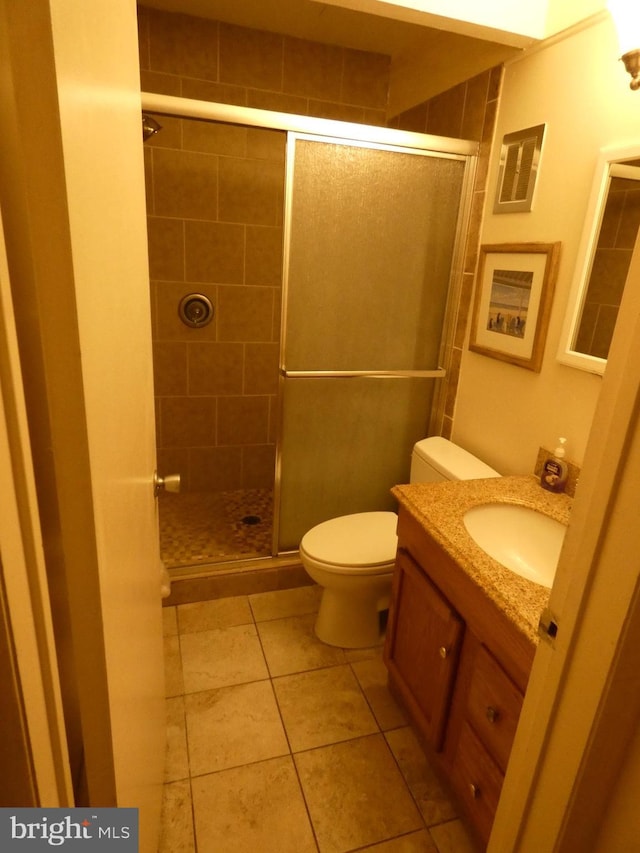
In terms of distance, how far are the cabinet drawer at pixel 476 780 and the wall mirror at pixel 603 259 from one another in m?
1.07

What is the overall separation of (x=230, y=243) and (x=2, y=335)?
95.9 inches

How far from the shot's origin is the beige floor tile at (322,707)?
1.65 metres

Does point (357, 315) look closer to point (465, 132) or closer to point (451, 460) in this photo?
point (451, 460)

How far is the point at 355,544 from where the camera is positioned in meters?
1.96

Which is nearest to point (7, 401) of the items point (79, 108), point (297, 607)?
point (79, 108)

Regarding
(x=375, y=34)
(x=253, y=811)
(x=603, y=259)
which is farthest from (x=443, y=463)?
(x=375, y=34)

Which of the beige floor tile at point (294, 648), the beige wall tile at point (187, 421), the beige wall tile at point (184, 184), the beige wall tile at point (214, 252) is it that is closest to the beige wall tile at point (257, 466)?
the beige wall tile at point (187, 421)

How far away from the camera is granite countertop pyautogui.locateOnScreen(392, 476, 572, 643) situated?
1088 millimetres

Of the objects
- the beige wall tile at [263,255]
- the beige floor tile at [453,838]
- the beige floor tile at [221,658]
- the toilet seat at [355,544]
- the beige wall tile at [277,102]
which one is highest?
the beige wall tile at [277,102]

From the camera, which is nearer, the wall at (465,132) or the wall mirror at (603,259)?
the wall mirror at (603,259)

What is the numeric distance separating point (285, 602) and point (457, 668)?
3.53 feet

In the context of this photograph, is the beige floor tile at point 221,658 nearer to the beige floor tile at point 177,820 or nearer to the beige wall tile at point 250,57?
the beige floor tile at point 177,820

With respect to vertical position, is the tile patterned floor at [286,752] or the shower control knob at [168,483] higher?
the shower control knob at [168,483]

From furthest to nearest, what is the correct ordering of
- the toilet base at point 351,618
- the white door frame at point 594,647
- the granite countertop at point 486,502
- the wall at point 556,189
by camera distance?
the toilet base at point 351,618, the wall at point 556,189, the granite countertop at point 486,502, the white door frame at point 594,647
